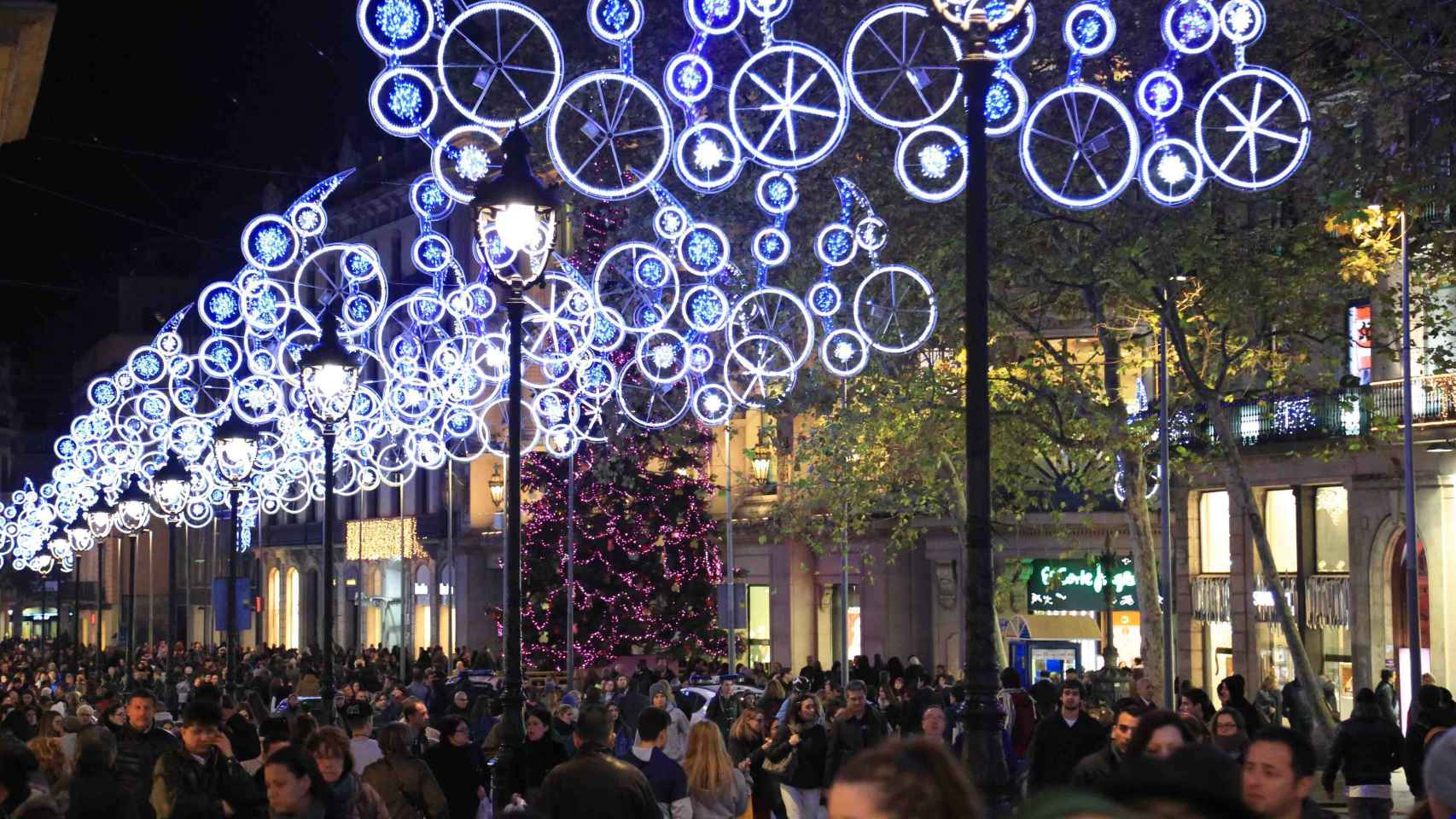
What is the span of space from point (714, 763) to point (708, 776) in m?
0.10

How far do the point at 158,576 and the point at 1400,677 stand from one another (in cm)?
9449

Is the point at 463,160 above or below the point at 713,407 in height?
above

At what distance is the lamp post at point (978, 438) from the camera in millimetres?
11844

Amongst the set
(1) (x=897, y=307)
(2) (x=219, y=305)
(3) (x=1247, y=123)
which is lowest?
(1) (x=897, y=307)

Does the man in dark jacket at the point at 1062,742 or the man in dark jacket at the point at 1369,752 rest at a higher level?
the man in dark jacket at the point at 1062,742

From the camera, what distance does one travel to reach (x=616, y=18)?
17062 millimetres

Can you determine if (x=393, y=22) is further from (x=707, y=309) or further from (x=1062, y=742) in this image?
(x=707, y=309)

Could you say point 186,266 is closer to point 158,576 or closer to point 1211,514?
point 158,576

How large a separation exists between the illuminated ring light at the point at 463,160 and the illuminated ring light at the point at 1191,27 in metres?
5.76

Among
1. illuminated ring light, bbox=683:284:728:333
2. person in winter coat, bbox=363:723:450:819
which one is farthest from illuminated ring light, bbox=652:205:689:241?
person in winter coat, bbox=363:723:450:819

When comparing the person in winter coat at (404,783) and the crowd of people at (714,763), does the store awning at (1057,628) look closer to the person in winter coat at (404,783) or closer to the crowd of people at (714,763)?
the crowd of people at (714,763)

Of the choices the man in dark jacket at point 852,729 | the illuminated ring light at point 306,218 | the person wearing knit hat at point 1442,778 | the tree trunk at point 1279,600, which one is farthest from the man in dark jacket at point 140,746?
the tree trunk at point 1279,600

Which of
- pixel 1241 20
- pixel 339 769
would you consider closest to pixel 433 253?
pixel 1241 20

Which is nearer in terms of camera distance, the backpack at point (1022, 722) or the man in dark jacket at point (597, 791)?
the man in dark jacket at point (597, 791)
